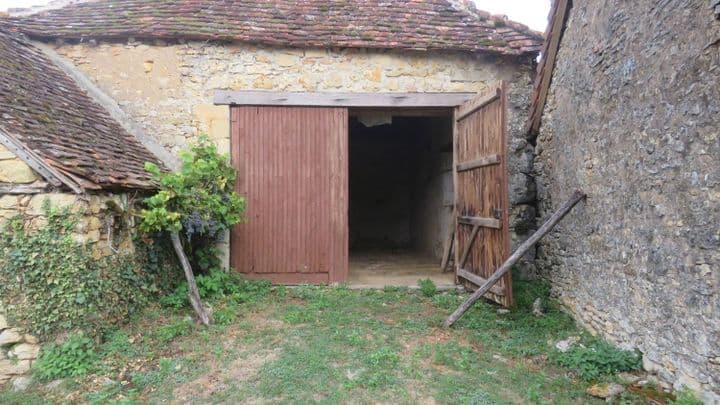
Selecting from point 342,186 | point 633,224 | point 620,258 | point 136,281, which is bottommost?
point 136,281

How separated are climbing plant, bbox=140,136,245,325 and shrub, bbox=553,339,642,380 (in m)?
3.87

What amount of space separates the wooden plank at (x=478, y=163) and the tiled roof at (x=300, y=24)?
176 cm

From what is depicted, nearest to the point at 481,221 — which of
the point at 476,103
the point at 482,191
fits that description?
the point at 482,191

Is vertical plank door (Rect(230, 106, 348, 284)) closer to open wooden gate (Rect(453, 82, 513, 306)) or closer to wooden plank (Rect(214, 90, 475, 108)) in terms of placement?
wooden plank (Rect(214, 90, 475, 108))

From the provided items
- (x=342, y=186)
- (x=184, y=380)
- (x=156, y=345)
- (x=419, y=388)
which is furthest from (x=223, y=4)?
(x=419, y=388)

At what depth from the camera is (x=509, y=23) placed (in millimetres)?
7090

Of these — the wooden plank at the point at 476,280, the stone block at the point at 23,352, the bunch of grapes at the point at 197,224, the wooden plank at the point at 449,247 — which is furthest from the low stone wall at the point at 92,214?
the wooden plank at the point at 449,247

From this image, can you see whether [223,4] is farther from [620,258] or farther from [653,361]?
[653,361]

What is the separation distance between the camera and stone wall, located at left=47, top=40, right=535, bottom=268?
6.51 meters

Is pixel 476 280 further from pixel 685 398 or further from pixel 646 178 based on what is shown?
pixel 685 398

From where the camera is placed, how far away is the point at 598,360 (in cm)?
408

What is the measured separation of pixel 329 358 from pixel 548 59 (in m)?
4.75

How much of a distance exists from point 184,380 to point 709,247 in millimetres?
4353

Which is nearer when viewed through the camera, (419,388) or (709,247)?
(709,247)
